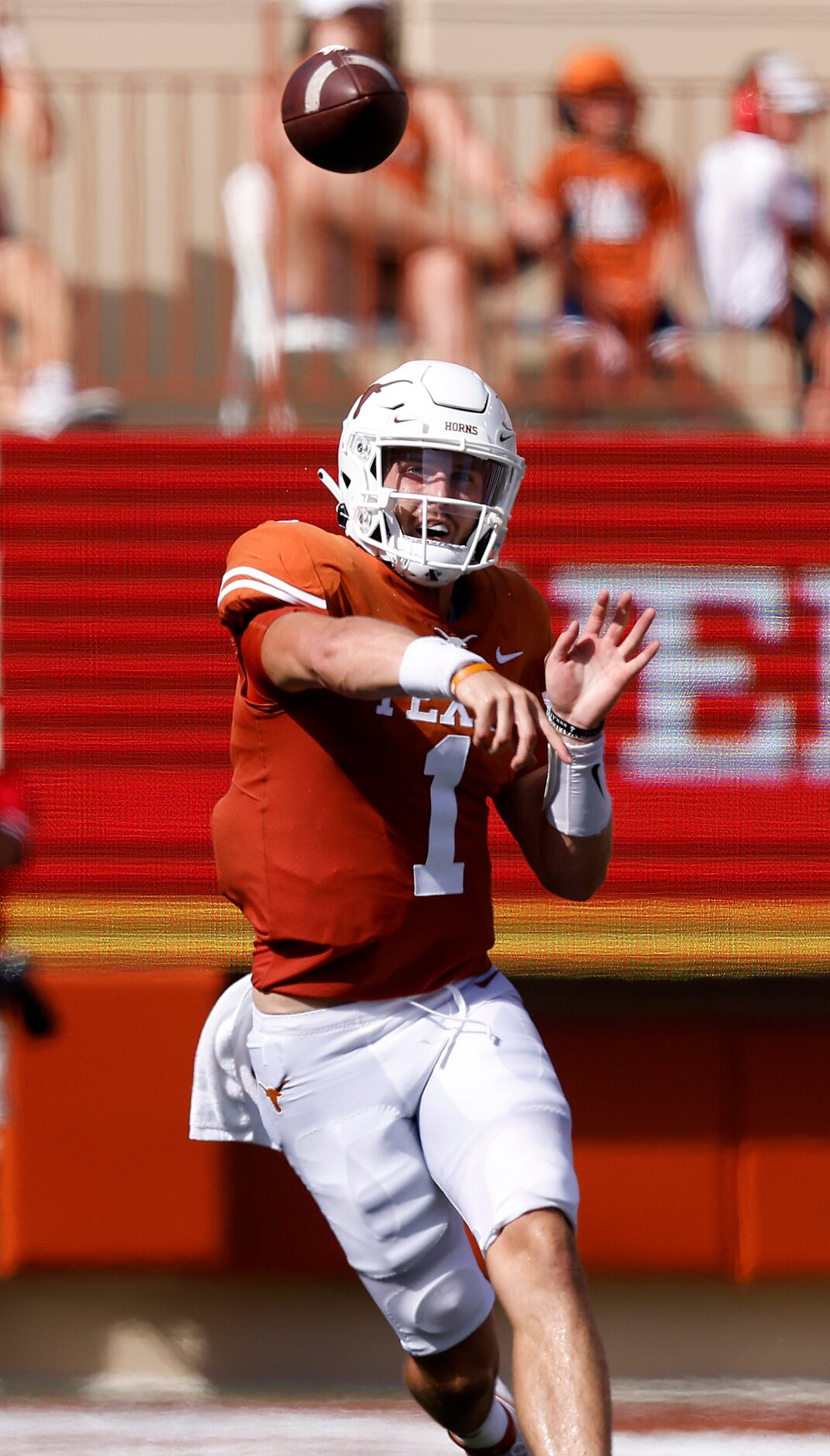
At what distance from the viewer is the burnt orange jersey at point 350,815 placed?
11.7ft

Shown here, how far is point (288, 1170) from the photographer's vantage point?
513cm

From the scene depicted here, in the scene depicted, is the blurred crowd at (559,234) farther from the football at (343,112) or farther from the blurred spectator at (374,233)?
the football at (343,112)

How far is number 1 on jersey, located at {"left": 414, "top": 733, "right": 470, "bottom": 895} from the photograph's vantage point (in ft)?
11.9

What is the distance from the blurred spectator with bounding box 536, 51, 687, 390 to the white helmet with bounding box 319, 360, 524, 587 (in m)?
2.56

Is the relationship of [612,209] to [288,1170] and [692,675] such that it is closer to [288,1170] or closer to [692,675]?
[692,675]

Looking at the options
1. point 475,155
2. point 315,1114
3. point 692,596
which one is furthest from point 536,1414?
point 475,155

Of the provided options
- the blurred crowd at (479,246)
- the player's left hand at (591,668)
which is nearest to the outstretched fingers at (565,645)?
the player's left hand at (591,668)

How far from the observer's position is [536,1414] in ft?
10.2

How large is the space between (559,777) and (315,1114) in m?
0.73

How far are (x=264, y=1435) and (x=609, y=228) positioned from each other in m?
3.88

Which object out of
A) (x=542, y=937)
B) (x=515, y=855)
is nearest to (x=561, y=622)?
(x=515, y=855)

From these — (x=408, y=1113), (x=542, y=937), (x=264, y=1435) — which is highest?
(x=408, y=1113)

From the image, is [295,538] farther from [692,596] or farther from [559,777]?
[692,596]

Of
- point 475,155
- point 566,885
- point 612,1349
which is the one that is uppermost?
point 475,155
